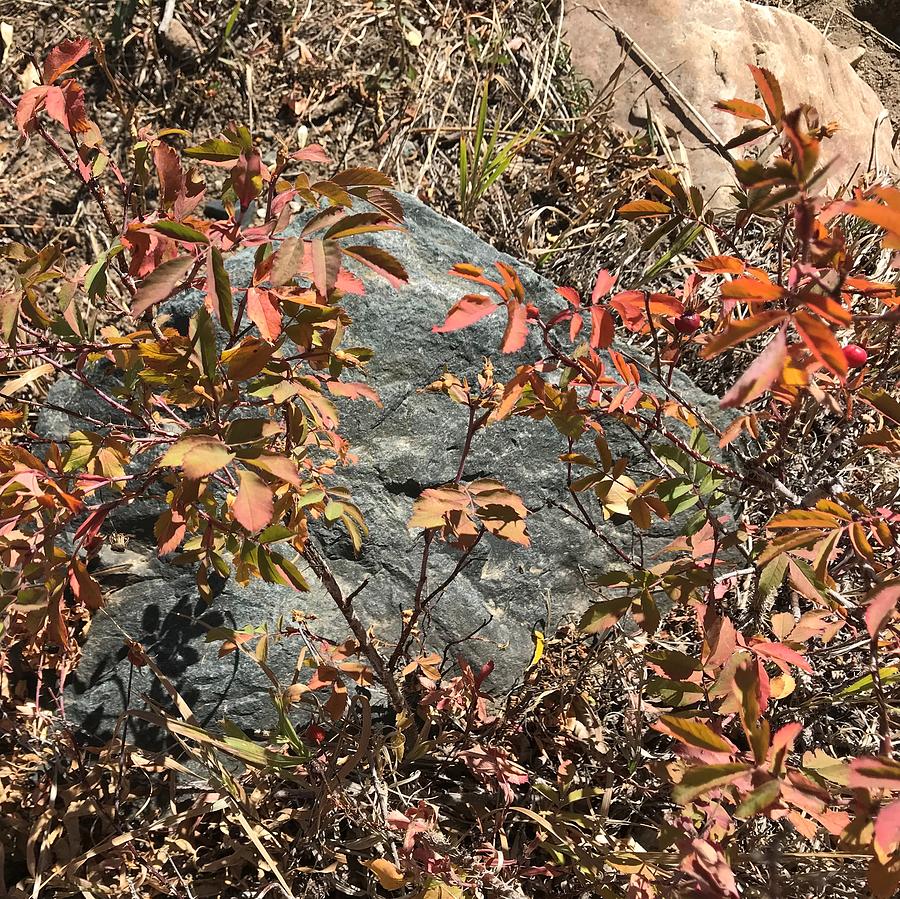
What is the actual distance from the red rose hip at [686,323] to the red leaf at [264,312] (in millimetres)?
758

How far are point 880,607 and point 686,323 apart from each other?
68cm

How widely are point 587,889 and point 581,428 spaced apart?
1026 millimetres

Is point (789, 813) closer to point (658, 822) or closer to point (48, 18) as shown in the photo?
point (658, 822)

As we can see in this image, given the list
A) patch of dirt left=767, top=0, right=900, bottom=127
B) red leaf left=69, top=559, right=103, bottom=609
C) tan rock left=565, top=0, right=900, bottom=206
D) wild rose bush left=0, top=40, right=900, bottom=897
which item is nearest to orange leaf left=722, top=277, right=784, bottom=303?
wild rose bush left=0, top=40, right=900, bottom=897

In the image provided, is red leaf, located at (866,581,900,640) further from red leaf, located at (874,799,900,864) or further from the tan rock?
the tan rock

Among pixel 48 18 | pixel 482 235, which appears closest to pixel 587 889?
pixel 482 235

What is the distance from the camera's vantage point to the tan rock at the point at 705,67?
2867 mm

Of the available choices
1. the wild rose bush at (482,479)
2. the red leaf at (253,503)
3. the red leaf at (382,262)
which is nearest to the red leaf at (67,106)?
the wild rose bush at (482,479)

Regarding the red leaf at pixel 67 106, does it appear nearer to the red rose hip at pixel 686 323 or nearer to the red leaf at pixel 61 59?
the red leaf at pixel 61 59

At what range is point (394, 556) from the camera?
78.1 inches

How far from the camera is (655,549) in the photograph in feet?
7.07

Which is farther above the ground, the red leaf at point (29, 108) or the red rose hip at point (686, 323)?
the red rose hip at point (686, 323)

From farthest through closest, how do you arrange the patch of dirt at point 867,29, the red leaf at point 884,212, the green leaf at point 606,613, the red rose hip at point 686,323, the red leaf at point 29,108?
the patch of dirt at point 867,29
the red rose hip at point 686,323
the green leaf at point 606,613
the red leaf at point 29,108
the red leaf at point 884,212

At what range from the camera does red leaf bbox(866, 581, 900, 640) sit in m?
0.95
